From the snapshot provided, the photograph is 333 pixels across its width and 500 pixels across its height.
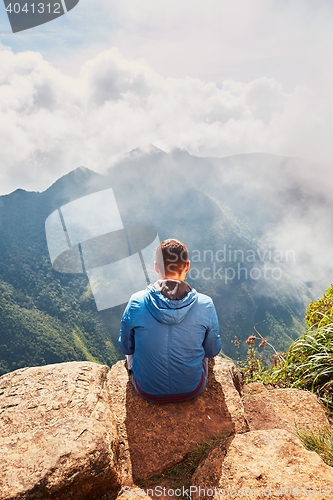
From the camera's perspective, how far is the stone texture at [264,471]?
2039mm

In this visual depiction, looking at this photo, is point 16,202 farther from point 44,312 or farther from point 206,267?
point 206,267

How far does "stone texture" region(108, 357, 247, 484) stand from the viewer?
109 inches

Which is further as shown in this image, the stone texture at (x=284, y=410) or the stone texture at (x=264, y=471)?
the stone texture at (x=284, y=410)

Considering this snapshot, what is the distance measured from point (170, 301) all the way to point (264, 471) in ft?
4.47

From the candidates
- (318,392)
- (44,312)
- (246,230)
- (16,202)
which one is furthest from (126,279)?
(318,392)

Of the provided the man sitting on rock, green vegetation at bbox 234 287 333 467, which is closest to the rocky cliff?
green vegetation at bbox 234 287 333 467

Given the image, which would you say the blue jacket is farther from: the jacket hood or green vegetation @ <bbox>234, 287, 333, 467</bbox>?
green vegetation @ <bbox>234, 287, 333, 467</bbox>

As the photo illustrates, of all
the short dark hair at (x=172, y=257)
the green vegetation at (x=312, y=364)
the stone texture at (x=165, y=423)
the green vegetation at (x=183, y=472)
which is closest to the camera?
the green vegetation at (x=183, y=472)

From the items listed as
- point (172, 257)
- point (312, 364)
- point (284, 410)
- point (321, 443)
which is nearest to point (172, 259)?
point (172, 257)

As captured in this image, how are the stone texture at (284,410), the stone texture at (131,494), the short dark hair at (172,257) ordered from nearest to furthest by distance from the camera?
→ 1. the stone texture at (131,494)
2. the short dark hair at (172,257)
3. the stone texture at (284,410)

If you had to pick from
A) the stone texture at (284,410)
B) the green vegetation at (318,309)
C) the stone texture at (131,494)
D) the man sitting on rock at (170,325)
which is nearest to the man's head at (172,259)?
the man sitting on rock at (170,325)

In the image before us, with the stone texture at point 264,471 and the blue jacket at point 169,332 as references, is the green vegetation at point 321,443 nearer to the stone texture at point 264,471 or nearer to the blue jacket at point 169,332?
the stone texture at point 264,471

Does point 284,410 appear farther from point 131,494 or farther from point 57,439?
point 57,439

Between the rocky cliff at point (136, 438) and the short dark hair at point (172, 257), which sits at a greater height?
the short dark hair at point (172, 257)
